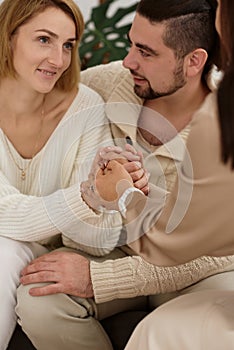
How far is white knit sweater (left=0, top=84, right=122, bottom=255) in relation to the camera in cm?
202

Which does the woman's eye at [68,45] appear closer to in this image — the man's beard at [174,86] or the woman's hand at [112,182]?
the man's beard at [174,86]

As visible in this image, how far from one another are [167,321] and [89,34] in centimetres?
181

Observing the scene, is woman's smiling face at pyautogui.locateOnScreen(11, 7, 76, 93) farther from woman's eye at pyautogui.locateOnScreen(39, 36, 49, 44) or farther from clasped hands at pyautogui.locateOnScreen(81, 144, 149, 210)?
clasped hands at pyautogui.locateOnScreen(81, 144, 149, 210)

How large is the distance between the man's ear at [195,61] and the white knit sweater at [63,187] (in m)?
0.26

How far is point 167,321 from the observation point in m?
1.52

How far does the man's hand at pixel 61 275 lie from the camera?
1940 millimetres

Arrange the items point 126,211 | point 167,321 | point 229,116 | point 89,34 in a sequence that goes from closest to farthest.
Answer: point 229,116
point 167,321
point 126,211
point 89,34

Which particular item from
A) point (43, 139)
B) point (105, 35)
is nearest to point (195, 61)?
point (43, 139)

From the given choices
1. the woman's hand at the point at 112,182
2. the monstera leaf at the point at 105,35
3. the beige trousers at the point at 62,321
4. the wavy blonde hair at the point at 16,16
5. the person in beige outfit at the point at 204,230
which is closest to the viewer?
the person in beige outfit at the point at 204,230

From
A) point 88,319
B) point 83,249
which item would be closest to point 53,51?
point 83,249

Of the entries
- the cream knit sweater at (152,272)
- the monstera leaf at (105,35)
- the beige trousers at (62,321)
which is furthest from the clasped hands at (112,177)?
the monstera leaf at (105,35)

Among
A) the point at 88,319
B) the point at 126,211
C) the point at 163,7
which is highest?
the point at 163,7

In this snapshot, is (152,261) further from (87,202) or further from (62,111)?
(62,111)

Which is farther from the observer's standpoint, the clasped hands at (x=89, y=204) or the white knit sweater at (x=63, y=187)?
the white knit sweater at (x=63, y=187)
